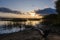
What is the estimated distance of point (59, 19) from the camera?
673 inches

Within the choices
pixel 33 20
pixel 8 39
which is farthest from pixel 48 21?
pixel 8 39

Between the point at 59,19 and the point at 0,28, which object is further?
the point at 59,19

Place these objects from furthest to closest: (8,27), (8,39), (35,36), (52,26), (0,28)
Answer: (52,26) < (8,27) < (0,28) < (35,36) < (8,39)

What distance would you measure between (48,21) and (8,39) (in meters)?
8.43

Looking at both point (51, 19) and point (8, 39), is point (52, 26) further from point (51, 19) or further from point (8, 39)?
point (8, 39)

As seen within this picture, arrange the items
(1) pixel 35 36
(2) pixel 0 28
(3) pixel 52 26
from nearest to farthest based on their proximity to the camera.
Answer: (1) pixel 35 36 → (2) pixel 0 28 → (3) pixel 52 26

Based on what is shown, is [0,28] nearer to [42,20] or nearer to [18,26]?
[18,26]

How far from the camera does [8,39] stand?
8.98 metres

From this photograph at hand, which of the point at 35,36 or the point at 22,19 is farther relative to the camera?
the point at 22,19

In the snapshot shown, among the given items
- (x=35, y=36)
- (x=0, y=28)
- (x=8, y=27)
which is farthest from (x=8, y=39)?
(x=8, y=27)

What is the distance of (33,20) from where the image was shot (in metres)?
15.6

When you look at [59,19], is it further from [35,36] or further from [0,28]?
[35,36]

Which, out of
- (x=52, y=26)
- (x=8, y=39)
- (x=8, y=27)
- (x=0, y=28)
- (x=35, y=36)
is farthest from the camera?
(x=52, y=26)

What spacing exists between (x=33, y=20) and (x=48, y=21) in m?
1.93
